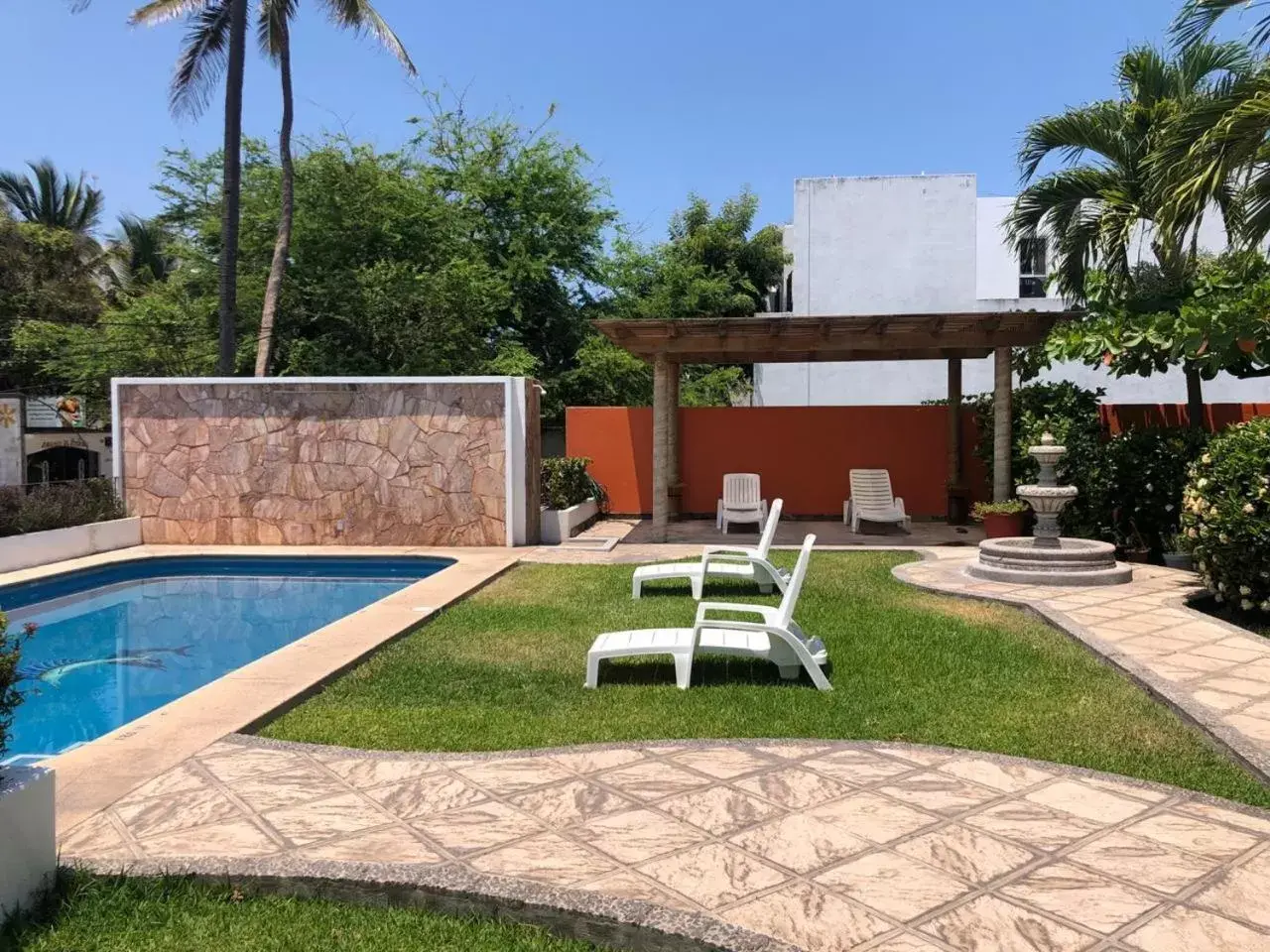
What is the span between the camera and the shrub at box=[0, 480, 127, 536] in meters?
12.2

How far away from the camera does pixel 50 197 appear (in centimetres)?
3488

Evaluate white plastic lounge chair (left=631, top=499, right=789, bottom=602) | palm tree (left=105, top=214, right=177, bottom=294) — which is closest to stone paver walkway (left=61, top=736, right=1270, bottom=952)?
white plastic lounge chair (left=631, top=499, right=789, bottom=602)

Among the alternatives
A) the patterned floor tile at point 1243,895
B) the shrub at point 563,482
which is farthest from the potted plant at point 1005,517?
the patterned floor tile at point 1243,895

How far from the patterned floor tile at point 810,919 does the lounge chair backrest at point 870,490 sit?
38.4 ft

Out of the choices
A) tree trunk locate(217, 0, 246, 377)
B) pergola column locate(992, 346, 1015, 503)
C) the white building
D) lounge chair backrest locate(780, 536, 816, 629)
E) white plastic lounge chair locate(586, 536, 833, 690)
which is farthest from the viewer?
the white building

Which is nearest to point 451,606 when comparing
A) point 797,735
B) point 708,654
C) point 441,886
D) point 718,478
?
point 708,654

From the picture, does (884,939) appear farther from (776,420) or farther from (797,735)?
(776,420)

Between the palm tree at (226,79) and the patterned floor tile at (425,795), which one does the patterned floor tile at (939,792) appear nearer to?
the patterned floor tile at (425,795)

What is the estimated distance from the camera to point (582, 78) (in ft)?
82.6

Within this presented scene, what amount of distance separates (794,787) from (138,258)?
35554mm

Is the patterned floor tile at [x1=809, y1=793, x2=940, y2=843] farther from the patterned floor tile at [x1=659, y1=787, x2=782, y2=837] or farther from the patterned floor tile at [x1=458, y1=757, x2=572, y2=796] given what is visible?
the patterned floor tile at [x1=458, y1=757, x2=572, y2=796]

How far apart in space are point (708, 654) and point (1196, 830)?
345 centimetres

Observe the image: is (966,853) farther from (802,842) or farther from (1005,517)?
(1005,517)

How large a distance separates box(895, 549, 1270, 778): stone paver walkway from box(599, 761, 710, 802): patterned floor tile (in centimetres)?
263
